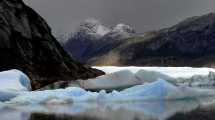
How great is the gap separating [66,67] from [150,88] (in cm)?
2651

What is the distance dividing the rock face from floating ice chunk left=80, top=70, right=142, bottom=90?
6.03 metres

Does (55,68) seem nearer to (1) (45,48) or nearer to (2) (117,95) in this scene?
(1) (45,48)

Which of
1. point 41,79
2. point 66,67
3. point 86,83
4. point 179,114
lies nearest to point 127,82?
Result: point 86,83

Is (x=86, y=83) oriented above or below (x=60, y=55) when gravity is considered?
below

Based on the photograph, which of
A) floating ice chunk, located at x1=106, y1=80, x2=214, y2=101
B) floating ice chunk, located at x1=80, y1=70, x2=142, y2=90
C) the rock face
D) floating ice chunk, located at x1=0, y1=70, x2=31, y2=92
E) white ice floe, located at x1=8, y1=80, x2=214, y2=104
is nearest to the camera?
white ice floe, located at x1=8, y1=80, x2=214, y2=104

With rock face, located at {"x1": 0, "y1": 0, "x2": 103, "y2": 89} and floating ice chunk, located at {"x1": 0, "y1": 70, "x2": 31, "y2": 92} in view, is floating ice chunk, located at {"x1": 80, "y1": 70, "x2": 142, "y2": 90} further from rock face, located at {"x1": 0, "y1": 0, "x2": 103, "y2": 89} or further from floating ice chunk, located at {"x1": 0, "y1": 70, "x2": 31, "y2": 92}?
floating ice chunk, located at {"x1": 0, "y1": 70, "x2": 31, "y2": 92}

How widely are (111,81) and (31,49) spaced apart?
1419 cm

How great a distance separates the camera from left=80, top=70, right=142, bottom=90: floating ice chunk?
43.5m

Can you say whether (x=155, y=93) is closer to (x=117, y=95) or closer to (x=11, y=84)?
(x=117, y=95)

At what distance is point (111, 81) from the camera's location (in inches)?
1729

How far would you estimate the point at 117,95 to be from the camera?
1258 inches

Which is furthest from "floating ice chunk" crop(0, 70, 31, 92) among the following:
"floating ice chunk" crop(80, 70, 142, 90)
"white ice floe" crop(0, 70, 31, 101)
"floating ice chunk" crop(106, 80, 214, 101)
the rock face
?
the rock face

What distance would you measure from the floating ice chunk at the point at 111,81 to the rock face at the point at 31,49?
6.03 metres

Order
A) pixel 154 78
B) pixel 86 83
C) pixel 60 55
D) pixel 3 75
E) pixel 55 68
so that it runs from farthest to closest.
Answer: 1. pixel 60 55
2. pixel 55 68
3. pixel 154 78
4. pixel 86 83
5. pixel 3 75
